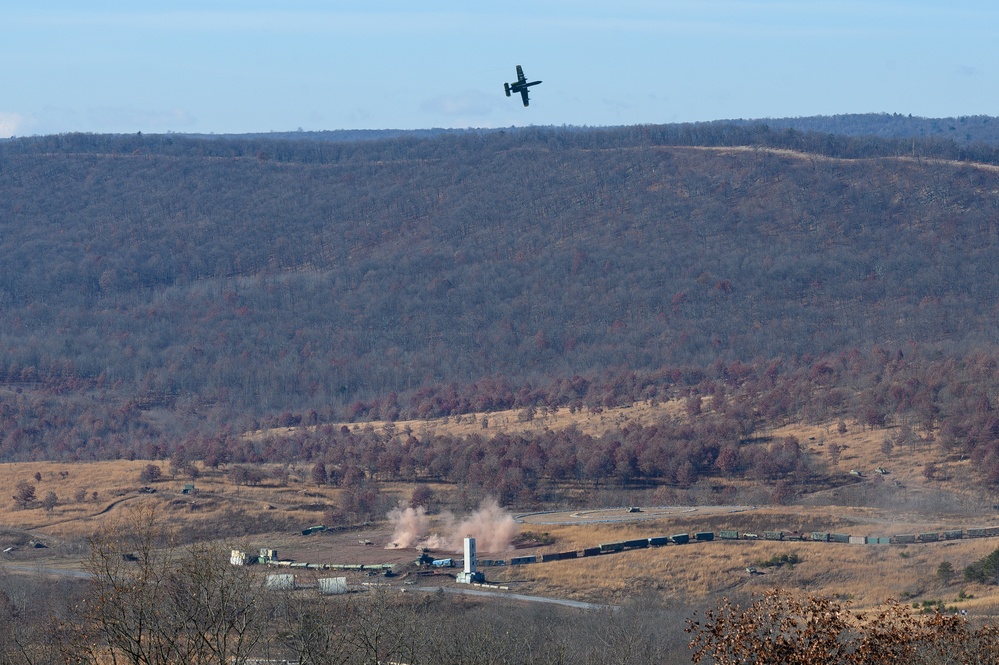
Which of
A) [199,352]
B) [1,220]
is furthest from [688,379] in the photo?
[1,220]

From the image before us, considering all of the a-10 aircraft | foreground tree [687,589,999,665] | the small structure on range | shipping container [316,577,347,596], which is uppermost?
the a-10 aircraft

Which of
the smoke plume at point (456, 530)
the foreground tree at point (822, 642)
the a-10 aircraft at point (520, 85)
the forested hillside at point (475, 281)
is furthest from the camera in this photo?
the forested hillside at point (475, 281)

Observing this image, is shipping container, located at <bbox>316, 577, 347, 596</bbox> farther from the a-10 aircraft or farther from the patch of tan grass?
the patch of tan grass

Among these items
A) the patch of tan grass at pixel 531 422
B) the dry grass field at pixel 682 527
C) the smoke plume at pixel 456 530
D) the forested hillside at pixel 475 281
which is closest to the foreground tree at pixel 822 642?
the dry grass field at pixel 682 527

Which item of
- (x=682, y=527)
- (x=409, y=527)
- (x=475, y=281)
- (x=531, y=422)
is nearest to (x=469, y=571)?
(x=409, y=527)

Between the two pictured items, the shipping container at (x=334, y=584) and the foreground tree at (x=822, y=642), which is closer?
the foreground tree at (x=822, y=642)

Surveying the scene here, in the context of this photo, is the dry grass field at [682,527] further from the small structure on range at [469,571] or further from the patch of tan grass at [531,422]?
the patch of tan grass at [531,422]

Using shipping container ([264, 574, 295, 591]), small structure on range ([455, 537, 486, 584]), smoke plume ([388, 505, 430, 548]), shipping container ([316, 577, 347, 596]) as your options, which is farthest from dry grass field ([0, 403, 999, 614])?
shipping container ([264, 574, 295, 591])
